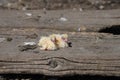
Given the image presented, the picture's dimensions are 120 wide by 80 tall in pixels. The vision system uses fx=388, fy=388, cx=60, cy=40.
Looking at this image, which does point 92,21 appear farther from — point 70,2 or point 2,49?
point 70,2

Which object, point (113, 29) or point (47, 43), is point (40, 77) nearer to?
point (47, 43)

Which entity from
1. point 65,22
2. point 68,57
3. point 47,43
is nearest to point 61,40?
point 47,43

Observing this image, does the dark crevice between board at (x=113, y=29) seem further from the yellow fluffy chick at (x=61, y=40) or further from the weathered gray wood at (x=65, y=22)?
the yellow fluffy chick at (x=61, y=40)

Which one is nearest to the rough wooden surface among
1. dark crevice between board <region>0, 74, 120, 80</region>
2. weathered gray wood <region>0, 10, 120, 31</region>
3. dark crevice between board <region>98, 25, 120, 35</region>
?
dark crevice between board <region>0, 74, 120, 80</region>

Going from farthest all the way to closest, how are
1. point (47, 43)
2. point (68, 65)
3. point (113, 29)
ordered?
point (113, 29)
point (47, 43)
point (68, 65)

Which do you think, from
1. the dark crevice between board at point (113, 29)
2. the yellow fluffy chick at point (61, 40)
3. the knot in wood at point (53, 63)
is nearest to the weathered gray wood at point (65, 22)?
the dark crevice between board at point (113, 29)

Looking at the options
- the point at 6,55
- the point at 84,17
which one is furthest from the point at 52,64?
the point at 84,17
